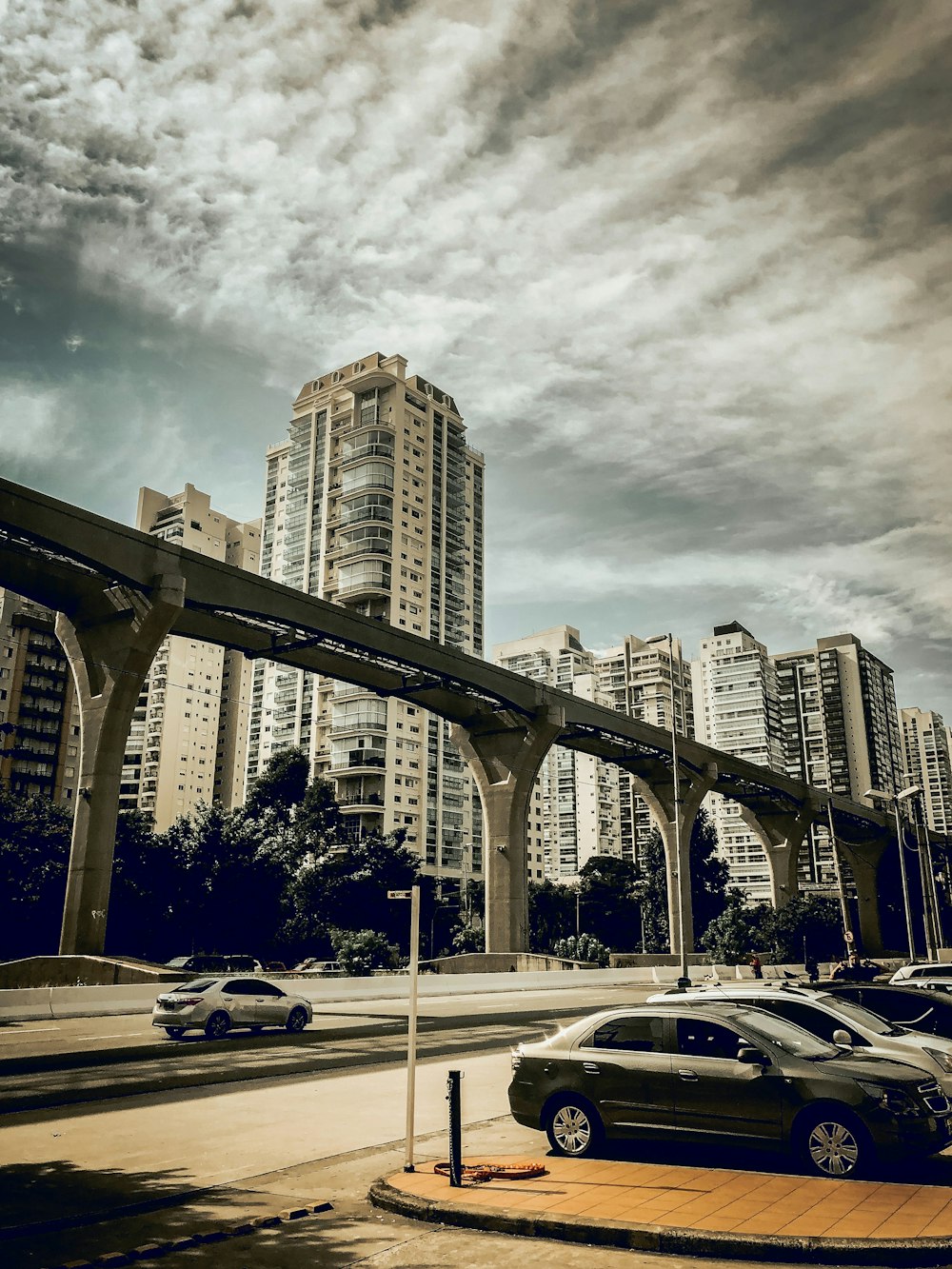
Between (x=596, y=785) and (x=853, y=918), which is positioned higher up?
(x=596, y=785)

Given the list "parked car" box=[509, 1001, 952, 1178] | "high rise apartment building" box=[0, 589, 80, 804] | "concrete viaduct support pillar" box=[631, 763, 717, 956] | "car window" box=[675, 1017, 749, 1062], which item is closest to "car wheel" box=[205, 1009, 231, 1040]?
"parked car" box=[509, 1001, 952, 1178]

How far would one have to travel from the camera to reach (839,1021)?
10734 millimetres

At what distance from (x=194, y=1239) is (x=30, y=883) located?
190 feet

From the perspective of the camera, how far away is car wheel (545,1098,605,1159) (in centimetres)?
898

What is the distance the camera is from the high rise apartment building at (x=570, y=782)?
501 ft

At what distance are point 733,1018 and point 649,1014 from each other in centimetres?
78

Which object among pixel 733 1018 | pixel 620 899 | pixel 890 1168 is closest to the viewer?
pixel 890 1168

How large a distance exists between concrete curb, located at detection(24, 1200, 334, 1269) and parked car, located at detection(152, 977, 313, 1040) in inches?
559

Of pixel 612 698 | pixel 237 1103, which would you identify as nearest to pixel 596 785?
pixel 612 698

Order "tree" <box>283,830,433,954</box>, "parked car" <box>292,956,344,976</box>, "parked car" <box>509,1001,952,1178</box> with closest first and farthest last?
"parked car" <box>509,1001,952,1178</box>
"parked car" <box>292,956,344,976</box>
"tree" <box>283,830,433,954</box>

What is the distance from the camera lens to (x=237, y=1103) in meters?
12.7

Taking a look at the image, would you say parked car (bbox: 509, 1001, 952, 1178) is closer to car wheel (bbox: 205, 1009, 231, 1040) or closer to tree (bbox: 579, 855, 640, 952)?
car wheel (bbox: 205, 1009, 231, 1040)

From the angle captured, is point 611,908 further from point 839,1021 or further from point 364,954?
point 839,1021

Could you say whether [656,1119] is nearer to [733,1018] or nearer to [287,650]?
[733,1018]
